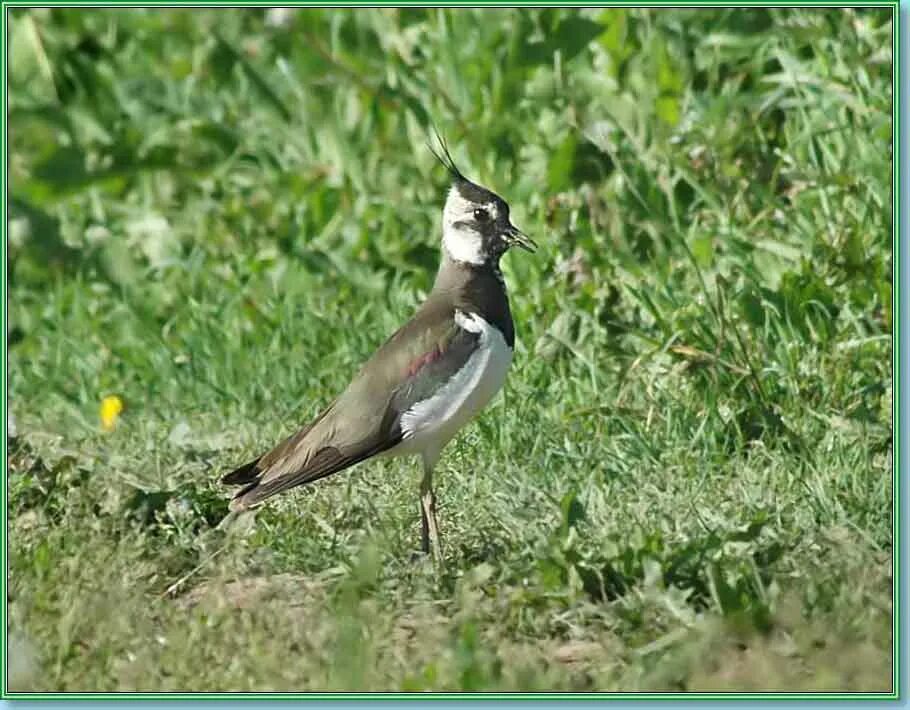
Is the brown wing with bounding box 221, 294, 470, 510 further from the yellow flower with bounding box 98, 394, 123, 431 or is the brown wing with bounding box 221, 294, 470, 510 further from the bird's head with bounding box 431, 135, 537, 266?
the yellow flower with bounding box 98, 394, 123, 431

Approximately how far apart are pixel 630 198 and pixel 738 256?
2.14 ft

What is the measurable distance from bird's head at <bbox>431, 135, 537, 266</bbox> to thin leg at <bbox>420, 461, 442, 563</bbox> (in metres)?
0.73

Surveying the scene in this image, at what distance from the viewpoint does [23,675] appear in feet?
15.3

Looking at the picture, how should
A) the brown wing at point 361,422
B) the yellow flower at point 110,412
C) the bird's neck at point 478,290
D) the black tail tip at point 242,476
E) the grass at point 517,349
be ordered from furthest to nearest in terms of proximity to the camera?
the yellow flower at point 110,412 → the bird's neck at point 478,290 → the black tail tip at point 242,476 → the brown wing at point 361,422 → the grass at point 517,349

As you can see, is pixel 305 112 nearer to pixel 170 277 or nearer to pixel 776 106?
pixel 170 277

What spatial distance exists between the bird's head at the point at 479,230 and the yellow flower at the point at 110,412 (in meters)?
1.65

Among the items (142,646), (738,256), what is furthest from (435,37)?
(142,646)

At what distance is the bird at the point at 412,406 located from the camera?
516 cm

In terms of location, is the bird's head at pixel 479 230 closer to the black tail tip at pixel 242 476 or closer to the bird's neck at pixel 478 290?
the bird's neck at pixel 478 290

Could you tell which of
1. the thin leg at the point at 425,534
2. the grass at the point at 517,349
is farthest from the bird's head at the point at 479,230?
the thin leg at the point at 425,534

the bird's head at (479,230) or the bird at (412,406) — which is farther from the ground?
the bird's head at (479,230)

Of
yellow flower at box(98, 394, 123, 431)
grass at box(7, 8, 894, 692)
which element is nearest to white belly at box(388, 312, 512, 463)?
grass at box(7, 8, 894, 692)

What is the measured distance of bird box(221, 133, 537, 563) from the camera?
516 cm

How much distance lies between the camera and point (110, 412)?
664cm
